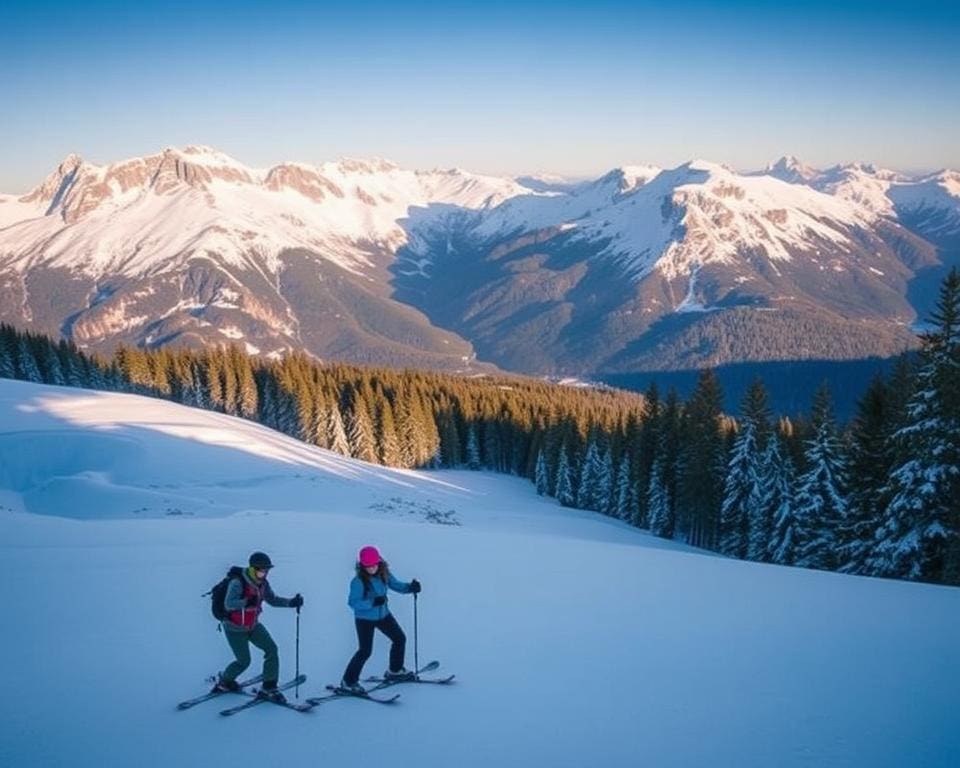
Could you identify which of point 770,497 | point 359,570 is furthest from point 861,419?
point 359,570

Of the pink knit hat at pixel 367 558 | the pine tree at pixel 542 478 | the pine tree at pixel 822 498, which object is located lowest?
the pine tree at pixel 542 478

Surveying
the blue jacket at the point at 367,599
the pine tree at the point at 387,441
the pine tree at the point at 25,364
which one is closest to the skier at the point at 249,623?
the blue jacket at the point at 367,599

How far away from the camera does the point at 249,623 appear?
896 centimetres

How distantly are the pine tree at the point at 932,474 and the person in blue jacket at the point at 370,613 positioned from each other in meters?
22.7

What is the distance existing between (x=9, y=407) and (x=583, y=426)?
54.6 metres

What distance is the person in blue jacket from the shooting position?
30.3 feet

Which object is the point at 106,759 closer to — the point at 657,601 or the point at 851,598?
the point at 657,601

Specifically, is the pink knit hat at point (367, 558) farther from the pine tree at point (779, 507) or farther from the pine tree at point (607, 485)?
the pine tree at point (607, 485)

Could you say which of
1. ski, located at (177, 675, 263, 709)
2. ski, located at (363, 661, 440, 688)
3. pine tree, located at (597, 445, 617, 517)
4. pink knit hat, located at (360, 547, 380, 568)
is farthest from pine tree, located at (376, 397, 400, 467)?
pink knit hat, located at (360, 547, 380, 568)

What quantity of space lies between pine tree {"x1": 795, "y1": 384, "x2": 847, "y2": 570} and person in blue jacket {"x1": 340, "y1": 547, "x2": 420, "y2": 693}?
1140 inches

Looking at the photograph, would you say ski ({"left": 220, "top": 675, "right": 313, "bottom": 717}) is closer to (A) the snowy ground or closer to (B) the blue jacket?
(A) the snowy ground

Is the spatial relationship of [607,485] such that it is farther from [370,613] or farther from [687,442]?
[370,613]

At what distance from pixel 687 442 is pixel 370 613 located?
138 ft

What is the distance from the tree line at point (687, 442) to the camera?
2481cm
